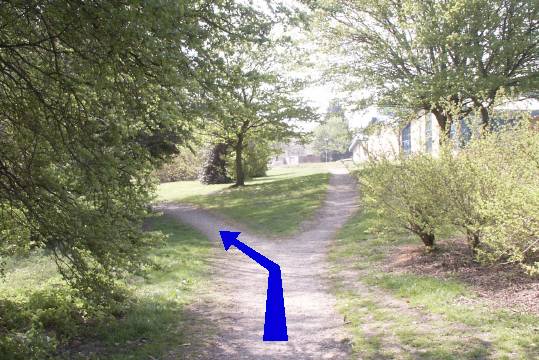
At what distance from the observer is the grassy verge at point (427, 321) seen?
17.6 feet

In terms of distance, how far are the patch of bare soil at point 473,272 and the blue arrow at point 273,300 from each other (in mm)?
2382

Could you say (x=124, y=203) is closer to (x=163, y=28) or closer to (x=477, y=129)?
(x=163, y=28)

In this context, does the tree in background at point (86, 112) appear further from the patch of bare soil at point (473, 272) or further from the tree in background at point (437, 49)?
the tree in background at point (437, 49)

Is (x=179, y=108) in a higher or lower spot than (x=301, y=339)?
higher

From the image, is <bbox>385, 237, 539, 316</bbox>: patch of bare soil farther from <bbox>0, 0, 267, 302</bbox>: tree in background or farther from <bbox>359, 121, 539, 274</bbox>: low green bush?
<bbox>0, 0, 267, 302</bbox>: tree in background

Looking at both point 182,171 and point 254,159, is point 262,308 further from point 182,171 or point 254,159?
point 182,171

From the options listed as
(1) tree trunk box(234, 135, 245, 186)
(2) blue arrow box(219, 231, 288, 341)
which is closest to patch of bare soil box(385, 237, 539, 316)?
(2) blue arrow box(219, 231, 288, 341)

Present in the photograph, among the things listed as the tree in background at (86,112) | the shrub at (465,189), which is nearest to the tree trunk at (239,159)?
the shrub at (465,189)

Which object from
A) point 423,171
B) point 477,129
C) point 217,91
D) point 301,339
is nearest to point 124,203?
point 217,91

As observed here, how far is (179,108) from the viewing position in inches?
225

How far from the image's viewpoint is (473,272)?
8.55m

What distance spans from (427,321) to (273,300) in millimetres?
3020

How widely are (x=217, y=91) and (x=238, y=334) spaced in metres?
3.36

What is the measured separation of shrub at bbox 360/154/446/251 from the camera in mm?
9219
